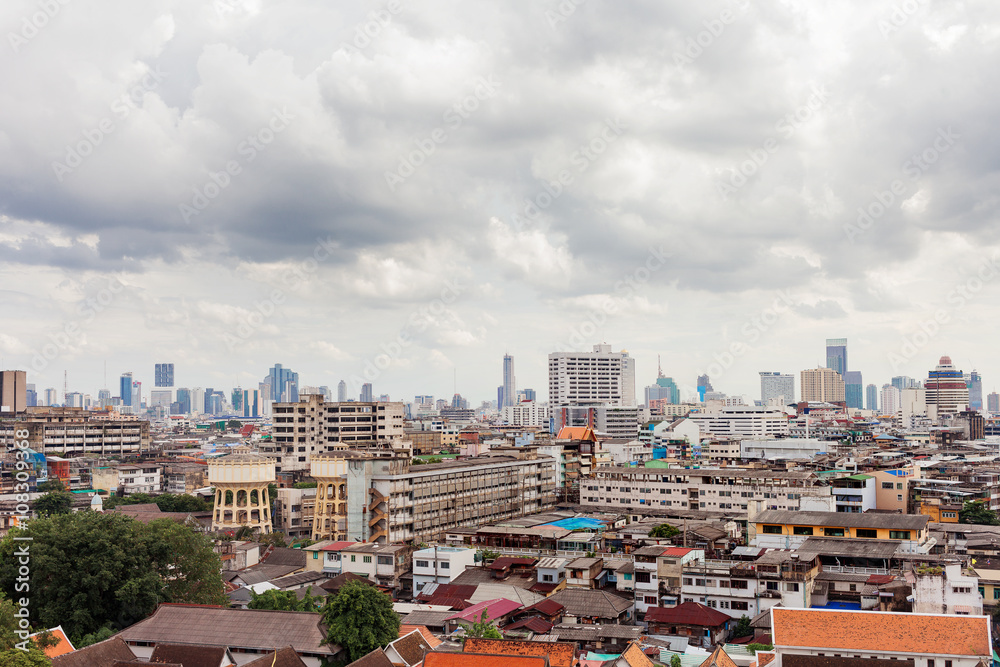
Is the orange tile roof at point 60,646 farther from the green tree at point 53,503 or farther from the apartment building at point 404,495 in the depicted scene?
the green tree at point 53,503

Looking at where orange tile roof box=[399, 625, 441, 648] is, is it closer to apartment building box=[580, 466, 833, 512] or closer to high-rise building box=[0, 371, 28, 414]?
apartment building box=[580, 466, 833, 512]

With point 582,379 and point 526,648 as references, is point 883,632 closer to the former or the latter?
point 526,648

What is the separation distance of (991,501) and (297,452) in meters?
66.5

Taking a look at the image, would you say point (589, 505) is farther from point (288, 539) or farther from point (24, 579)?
point (24, 579)

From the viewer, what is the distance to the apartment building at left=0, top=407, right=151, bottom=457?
9631 cm

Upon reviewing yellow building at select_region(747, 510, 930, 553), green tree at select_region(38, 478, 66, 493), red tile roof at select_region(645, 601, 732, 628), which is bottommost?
red tile roof at select_region(645, 601, 732, 628)

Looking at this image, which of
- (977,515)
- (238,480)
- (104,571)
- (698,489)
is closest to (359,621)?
(104,571)

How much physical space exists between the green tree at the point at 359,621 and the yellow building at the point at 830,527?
24.0 meters

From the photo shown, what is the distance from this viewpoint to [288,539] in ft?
214

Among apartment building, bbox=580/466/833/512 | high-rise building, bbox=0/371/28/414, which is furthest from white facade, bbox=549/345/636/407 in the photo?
apartment building, bbox=580/466/833/512

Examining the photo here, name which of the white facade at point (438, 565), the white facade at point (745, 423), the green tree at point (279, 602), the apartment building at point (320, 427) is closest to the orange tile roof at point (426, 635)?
the green tree at point (279, 602)

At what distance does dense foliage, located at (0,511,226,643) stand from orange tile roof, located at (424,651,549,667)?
13.8 m

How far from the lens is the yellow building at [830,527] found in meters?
44.4

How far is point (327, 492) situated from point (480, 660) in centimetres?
3373
